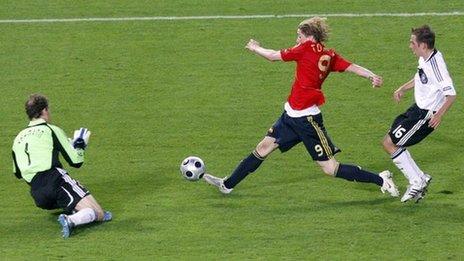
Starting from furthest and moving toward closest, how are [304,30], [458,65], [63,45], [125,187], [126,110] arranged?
[63,45], [458,65], [126,110], [125,187], [304,30]

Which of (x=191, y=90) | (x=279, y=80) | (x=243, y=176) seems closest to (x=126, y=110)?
(x=191, y=90)

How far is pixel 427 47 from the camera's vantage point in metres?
13.5

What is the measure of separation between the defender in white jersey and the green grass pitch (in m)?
0.34

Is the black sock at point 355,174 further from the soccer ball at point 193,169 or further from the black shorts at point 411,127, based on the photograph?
the soccer ball at point 193,169

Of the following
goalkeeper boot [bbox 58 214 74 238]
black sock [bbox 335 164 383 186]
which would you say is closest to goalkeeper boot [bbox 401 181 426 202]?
black sock [bbox 335 164 383 186]

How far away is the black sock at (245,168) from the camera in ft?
46.2

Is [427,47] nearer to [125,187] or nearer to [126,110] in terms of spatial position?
[125,187]

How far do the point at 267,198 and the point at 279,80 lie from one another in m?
4.34

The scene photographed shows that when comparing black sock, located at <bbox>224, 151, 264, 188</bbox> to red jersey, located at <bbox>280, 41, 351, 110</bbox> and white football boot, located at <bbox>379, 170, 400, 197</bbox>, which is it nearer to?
red jersey, located at <bbox>280, 41, 351, 110</bbox>

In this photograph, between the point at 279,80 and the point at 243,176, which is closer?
the point at 243,176

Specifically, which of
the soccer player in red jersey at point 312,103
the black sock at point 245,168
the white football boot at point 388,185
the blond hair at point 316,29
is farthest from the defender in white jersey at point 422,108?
the black sock at point 245,168

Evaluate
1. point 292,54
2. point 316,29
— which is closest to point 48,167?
point 292,54

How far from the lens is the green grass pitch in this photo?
12.9 m

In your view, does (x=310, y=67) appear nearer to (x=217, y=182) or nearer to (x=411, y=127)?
(x=411, y=127)
